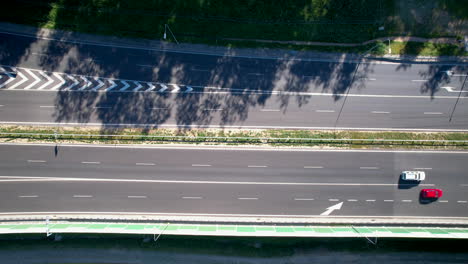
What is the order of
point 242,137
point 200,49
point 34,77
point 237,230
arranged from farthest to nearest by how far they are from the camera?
1. point 200,49
2. point 34,77
3. point 242,137
4. point 237,230

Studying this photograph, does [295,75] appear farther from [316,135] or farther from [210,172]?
[210,172]

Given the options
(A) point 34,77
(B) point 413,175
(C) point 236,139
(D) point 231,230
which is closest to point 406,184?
(B) point 413,175

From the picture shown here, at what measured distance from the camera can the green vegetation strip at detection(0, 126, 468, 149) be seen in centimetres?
3897

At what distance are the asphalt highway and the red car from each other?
67cm

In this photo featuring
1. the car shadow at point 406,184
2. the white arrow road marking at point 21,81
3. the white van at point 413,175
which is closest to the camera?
the white van at point 413,175

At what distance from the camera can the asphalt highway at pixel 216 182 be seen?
126 ft

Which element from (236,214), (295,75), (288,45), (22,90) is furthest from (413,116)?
(22,90)

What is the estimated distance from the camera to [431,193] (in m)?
38.5

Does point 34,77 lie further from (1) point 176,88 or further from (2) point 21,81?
(1) point 176,88

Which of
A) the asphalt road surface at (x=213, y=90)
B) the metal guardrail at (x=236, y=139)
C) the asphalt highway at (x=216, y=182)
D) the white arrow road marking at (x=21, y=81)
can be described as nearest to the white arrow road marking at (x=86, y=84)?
the asphalt road surface at (x=213, y=90)

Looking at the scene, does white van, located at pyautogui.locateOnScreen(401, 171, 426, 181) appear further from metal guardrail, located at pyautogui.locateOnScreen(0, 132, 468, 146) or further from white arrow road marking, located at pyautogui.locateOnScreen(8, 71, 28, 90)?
white arrow road marking, located at pyautogui.locateOnScreen(8, 71, 28, 90)

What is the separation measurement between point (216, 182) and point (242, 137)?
6850mm

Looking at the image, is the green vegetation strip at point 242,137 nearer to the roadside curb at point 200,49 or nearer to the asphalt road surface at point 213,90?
the asphalt road surface at point 213,90

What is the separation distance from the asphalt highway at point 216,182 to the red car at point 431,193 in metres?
0.67
